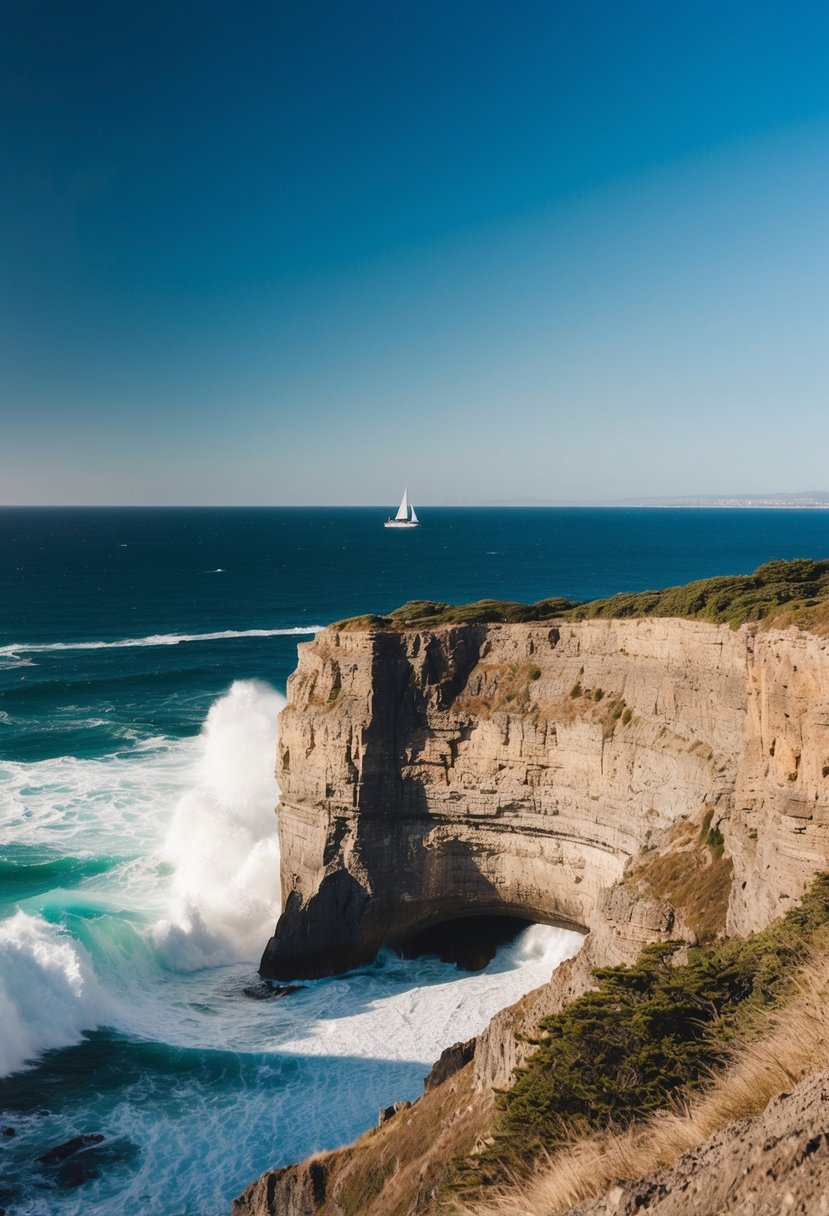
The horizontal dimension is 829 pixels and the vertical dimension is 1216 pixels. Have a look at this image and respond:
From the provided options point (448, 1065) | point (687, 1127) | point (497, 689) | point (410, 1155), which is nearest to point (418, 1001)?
point (448, 1065)

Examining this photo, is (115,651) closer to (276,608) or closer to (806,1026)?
(276,608)

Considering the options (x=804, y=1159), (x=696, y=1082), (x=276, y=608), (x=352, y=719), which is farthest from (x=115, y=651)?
(x=804, y=1159)

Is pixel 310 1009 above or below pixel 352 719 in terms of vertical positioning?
below

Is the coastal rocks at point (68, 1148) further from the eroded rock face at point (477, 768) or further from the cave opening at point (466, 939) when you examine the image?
the cave opening at point (466, 939)

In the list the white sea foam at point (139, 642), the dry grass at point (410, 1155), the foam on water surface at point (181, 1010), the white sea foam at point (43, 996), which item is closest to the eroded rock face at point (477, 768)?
the foam on water surface at point (181, 1010)

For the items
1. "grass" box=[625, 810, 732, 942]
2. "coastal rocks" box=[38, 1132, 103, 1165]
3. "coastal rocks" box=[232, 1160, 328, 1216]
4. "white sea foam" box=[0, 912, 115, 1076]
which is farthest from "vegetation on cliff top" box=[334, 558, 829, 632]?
"coastal rocks" box=[38, 1132, 103, 1165]

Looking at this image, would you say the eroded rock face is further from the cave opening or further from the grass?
the grass
